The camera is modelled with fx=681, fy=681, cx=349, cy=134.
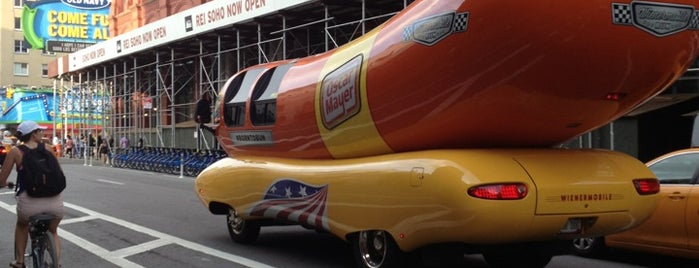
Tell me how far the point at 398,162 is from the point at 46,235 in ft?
10.8

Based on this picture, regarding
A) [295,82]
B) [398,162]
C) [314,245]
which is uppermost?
[295,82]

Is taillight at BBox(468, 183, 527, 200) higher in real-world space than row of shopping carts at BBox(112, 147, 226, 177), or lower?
higher

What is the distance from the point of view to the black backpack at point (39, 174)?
20.0ft

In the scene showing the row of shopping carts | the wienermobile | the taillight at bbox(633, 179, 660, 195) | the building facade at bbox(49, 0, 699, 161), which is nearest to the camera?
the wienermobile

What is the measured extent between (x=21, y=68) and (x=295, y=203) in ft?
263

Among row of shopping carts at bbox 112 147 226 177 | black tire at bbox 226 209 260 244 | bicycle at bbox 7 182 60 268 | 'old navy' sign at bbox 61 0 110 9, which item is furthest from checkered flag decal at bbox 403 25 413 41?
'old navy' sign at bbox 61 0 110 9

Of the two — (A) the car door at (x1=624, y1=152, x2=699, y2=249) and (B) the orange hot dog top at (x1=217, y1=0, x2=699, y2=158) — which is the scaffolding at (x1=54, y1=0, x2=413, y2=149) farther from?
(B) the orange hot dog top at (x1=217, y1=0, x2=699, y2=158)

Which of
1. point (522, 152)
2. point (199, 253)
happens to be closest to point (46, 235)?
point (199, 253)

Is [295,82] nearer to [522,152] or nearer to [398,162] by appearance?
[398,162]

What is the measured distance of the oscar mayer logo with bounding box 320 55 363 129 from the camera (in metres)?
6.50

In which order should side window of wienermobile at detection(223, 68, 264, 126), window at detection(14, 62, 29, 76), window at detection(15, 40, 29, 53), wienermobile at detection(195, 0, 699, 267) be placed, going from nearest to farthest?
wienermobile at detection(195, 0, 699, 267) → side window of wienermobile at detection(223, 68, 264, 126) → window at detection(14, 62, 29, 76) → window at detection(15, 40, 29, 53)

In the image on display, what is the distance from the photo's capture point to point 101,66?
38.9 m

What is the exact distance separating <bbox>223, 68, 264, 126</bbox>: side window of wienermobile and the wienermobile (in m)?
1.90

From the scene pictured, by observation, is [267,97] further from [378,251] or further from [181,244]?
[378,251]
